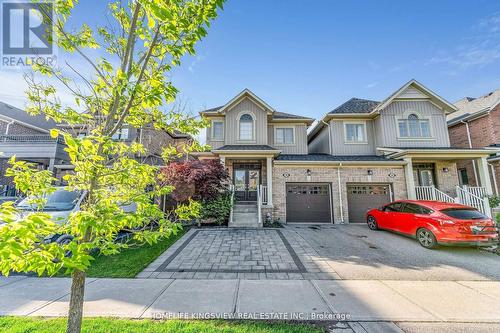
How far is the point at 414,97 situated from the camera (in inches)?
523

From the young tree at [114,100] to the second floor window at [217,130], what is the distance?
35.7 ft

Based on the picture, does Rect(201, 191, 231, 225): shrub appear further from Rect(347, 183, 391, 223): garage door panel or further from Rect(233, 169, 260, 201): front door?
Rect(347, 183, 391, 223): garage door panel

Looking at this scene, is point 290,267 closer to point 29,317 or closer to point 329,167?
point 29,317

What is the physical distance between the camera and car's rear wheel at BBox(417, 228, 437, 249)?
22.5ft

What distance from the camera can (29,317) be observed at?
3131mm

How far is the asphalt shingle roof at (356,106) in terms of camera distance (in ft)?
45.9

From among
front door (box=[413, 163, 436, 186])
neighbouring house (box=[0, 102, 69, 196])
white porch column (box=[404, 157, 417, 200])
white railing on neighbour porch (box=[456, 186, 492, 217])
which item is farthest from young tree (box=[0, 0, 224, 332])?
front door (box=[413, 163, 436, 186])

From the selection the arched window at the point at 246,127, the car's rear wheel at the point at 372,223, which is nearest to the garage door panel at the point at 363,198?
the car's rear wheel at the point at 372,223

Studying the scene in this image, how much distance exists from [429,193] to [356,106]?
7.30 metres

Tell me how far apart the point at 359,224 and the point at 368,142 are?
19.2 ft

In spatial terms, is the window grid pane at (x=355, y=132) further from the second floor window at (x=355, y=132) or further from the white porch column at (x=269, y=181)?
the white porch column at (x=269, y=181)

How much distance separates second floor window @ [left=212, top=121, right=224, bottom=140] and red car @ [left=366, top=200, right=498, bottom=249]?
10797mm

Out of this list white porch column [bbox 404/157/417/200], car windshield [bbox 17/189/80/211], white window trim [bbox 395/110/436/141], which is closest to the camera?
car windshield [bbox 17/189/80/211]

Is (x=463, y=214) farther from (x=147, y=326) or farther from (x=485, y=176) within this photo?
(x=147, y=326)
